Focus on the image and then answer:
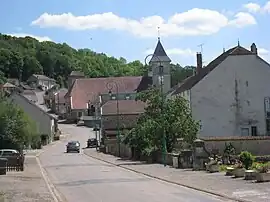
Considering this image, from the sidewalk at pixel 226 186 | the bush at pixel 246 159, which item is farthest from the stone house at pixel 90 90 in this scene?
the bush at pixel 246 159

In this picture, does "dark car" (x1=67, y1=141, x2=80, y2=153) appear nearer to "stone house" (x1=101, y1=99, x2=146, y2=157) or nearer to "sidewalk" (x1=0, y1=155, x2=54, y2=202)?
"stone house" (x1=101, y1=99, x2=146, y2=157)

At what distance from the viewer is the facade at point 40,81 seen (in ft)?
638

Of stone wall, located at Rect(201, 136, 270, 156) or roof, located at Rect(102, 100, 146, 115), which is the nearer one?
stone wall, located at Rect(201, 136, 270, 156)

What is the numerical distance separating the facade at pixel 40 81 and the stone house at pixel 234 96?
12947cm

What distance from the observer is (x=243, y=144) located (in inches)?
1791

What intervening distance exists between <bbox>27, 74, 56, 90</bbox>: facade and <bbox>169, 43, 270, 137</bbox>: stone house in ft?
425

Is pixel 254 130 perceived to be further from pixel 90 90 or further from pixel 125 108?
pixel 90 90

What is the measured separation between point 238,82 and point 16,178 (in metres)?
41.2

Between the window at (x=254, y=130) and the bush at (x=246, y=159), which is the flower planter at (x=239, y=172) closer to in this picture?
the bush at (x=246, y=159)

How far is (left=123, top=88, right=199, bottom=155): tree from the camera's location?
50.5 meters

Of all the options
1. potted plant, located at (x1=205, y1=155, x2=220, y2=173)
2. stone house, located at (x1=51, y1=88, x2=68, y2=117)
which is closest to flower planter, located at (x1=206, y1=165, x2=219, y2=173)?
potted plant, located at (x1=205, y1=155, x2=220, y2=173)

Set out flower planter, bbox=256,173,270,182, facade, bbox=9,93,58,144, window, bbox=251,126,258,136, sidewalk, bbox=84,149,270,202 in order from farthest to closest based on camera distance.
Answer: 1. facade, bbox=9,93,58,144
2. window, bbox=251,126,258,136
3. flower planter, bbox=256,173,270,182
4. sidewalk, bbox=84,149,270,202

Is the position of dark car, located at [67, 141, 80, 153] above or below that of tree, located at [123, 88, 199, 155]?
below

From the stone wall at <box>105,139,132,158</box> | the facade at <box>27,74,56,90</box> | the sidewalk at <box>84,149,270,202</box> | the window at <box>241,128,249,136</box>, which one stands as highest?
the facade at <box>27,74,56,90</box>
